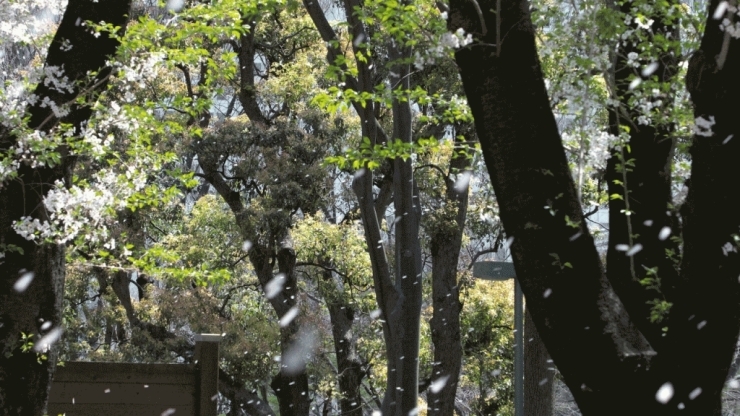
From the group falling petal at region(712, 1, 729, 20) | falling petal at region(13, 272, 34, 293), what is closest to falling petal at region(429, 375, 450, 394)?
falling petal at region(13, 272, 34, 293)

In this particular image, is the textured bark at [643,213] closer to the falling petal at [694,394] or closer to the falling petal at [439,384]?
the falling petal at [694,394]

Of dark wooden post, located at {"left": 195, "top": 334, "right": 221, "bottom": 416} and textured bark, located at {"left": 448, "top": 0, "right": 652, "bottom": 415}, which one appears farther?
dark wooden post, located at {"left": 195, "top": 334, "right": 221, "bottom": 416}

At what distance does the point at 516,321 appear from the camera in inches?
210

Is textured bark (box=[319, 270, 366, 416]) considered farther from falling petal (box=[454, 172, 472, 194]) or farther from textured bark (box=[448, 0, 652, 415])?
textured bark (box=[448, 0, 652, 415])

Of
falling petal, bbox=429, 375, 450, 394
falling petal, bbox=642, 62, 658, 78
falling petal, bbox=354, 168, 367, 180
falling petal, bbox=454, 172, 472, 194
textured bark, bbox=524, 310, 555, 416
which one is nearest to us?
falling petal, bbox=642, 62, 658, 78

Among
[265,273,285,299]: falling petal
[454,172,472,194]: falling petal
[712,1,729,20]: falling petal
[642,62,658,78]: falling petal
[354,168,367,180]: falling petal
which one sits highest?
[454,172,472,194]: falling petal

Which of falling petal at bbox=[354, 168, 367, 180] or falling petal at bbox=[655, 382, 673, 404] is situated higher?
falling petal at bbox=[354, 168, 367, 180]

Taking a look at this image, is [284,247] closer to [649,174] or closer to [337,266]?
[337,266]

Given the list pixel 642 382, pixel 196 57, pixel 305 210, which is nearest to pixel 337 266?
pixel 305 210

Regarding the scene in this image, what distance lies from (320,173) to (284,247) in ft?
3.33

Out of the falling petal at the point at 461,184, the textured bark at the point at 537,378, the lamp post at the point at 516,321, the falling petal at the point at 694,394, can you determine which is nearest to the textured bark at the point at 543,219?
the falling petal at the point at 694,394

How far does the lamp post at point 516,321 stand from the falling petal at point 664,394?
281cm

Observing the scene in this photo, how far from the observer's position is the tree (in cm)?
244

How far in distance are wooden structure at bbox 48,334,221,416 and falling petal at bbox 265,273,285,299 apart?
18.9 ft
